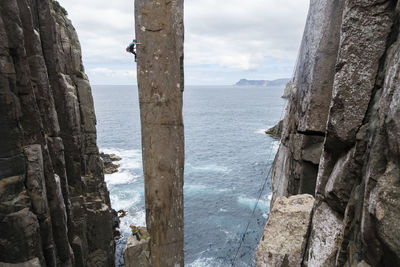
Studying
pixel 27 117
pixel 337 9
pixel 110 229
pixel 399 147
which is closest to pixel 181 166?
pixel 399 147

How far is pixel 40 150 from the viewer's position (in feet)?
43.5

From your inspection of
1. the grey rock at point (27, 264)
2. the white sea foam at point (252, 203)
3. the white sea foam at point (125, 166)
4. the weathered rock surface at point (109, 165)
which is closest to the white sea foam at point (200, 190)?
the white sea foam at point (252, 203)

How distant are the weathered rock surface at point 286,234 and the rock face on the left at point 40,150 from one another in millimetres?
11496

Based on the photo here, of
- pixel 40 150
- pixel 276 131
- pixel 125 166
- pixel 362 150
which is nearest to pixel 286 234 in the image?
pixel 362 150

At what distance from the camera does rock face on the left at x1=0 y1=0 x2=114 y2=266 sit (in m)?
11.7

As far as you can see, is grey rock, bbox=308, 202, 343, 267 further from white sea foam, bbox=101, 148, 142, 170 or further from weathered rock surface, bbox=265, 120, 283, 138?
weathered rock surface, bbox=265, 120, 283, 138

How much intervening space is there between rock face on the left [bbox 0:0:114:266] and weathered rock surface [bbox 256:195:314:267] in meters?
11.5

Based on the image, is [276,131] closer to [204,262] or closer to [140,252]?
[204,262]

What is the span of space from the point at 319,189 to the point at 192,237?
30.4 m

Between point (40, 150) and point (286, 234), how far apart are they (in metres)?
12.4

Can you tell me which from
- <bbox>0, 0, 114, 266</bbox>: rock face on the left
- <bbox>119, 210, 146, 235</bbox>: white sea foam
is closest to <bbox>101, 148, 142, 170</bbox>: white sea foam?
<bbox>119, 210, 146, 235</bbox>: white sea foam

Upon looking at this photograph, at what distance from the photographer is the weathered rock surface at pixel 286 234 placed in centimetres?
634

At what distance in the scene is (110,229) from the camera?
24.8 metres

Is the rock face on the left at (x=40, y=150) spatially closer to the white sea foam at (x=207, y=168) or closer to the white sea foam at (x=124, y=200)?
the white sea foam at (x=124, y=200)
